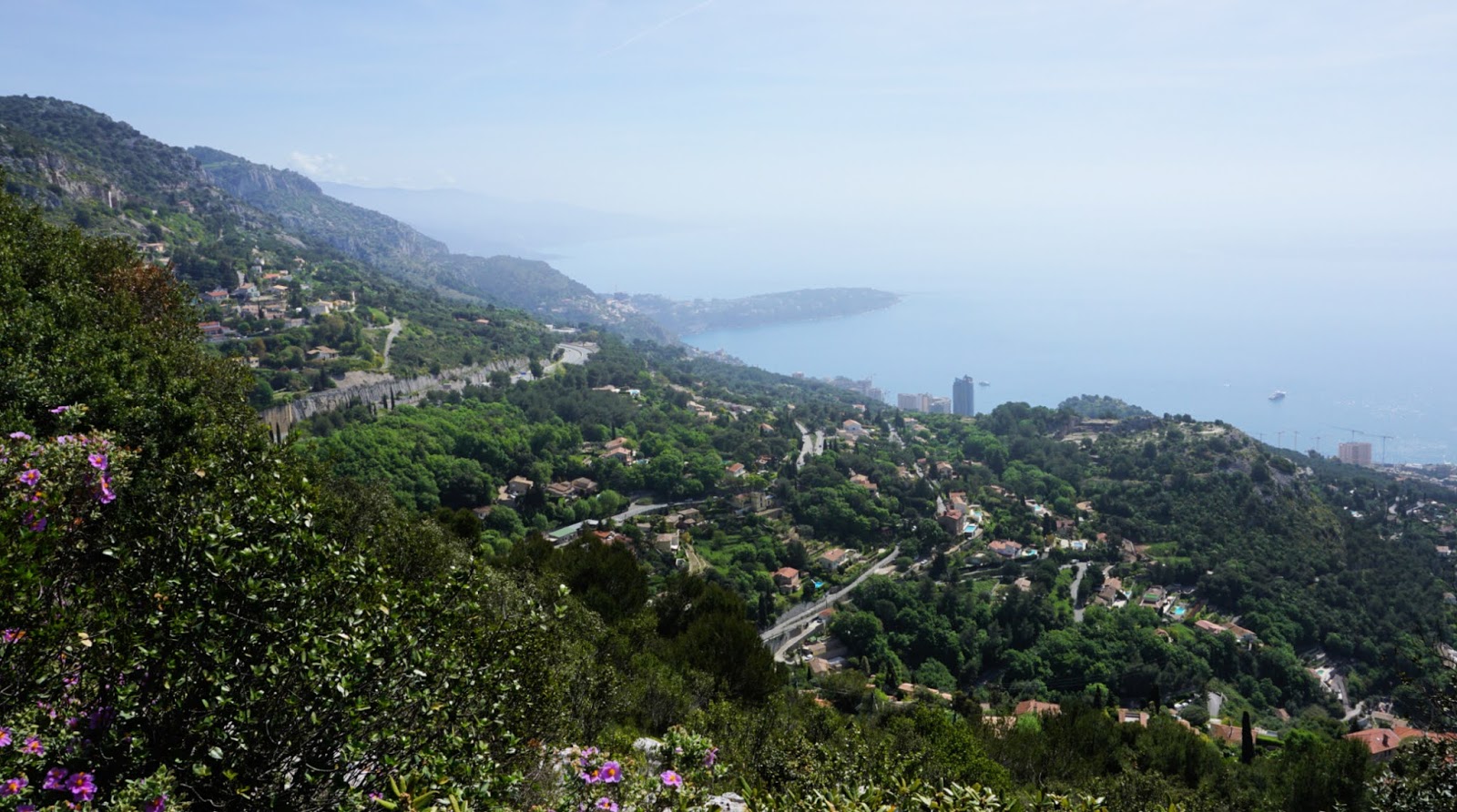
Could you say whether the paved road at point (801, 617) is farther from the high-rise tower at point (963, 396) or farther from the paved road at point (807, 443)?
the high-rise tower at point (963, 396)

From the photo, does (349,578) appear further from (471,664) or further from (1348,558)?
(1348,558)

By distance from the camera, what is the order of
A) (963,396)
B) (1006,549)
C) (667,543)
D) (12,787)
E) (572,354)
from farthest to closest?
(963,396), (572,354), (1006,549), (667,543), (12,787)

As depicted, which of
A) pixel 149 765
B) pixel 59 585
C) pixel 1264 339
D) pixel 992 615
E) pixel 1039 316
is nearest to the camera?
pixel 149 765

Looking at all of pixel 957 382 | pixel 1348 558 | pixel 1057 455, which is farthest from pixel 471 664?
pixel 957 382

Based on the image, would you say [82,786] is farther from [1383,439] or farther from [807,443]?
[1383,439]

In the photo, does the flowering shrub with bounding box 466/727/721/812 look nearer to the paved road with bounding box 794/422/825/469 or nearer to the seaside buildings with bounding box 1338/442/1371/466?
the paved road with bounding box 794/422/825/469

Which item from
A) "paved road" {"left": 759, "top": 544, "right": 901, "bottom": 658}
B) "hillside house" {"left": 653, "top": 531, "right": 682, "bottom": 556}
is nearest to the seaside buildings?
"paved road" {"left": 759, "top": 544, "right": 901, "bottom": 658}

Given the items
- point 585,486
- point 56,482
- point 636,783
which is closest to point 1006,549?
point 585,486
